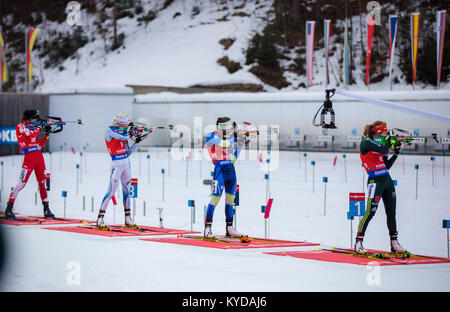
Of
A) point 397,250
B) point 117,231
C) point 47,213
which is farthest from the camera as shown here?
point 47,213

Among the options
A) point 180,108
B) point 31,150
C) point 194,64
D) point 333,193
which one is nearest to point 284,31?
point 194,64

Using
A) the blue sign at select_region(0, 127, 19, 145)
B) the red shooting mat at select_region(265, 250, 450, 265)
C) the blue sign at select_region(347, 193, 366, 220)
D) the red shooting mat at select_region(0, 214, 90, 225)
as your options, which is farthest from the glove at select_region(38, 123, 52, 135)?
the blue sign at select_region(0, 127, 19, 145)

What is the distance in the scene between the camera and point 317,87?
54500 mm

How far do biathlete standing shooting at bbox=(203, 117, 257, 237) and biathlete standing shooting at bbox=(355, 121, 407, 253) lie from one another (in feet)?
7.14

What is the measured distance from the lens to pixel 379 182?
9.51m

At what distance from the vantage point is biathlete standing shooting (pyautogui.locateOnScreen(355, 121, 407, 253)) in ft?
31.1

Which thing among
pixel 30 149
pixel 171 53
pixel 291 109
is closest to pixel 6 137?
pixel 291 109

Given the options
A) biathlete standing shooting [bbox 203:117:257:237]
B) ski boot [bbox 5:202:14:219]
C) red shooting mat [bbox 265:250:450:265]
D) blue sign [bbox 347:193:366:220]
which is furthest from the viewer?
ski boot [bbox 5:202:14:219]

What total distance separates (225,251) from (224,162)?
1.50m

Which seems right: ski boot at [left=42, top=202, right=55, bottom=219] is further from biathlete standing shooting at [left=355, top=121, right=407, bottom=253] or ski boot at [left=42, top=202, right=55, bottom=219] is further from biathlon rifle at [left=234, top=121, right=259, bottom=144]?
biathlete standing shooting at [left=355, top=121, right=407, bottom=253]

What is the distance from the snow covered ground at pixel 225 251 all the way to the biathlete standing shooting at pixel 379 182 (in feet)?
2.55

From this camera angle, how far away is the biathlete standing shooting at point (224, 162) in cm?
1077

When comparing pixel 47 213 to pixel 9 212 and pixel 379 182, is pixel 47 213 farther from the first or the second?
pixel 379 182

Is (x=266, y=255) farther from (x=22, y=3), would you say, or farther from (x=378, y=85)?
(x=22, y=3)
